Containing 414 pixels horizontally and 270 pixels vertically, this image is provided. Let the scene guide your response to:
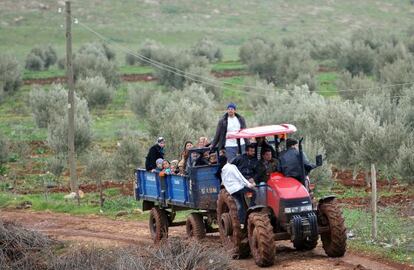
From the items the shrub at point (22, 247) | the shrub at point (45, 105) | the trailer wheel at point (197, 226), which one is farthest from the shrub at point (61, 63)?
the trailer wheel at point (197, 226)

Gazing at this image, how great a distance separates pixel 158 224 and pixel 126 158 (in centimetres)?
1373

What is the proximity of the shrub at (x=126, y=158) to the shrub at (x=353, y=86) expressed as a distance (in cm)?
1889

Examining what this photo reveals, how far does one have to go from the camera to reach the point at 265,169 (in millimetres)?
16906

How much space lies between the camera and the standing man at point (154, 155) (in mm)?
20578

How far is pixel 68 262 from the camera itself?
14.9 meters

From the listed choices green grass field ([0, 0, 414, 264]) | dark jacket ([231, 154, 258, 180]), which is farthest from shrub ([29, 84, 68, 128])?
dark jacket ([231, 154, 258, 180])

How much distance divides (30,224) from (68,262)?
10.0 m

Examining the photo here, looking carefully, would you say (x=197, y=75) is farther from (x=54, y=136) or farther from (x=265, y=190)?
(x=265, y=190)

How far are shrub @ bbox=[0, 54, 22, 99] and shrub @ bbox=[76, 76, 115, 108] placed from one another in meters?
7.97

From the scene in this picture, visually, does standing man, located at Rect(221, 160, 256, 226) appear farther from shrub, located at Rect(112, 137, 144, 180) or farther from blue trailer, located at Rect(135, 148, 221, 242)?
shrub, located at Rect(112, 137, 144, 180)

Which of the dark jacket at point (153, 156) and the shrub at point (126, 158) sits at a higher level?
the dark jacket at point (153, 156)

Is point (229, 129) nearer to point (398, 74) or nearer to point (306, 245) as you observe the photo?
point (306, 245)

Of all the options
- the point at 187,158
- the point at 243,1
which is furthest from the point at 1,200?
the point at 243,1

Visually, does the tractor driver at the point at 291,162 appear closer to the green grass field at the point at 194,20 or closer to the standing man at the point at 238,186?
the standing man at the point at 238,186
